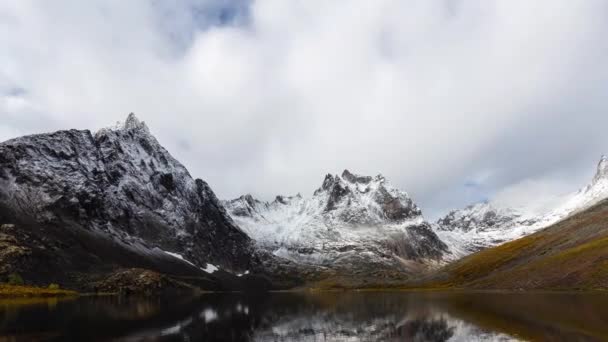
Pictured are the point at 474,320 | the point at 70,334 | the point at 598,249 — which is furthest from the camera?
the point at 598,249

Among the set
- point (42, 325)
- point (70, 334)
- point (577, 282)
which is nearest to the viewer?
point (70, 334)

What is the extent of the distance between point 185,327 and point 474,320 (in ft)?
167

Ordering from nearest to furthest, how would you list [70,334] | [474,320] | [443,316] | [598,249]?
[70,334] → [474,320] → [443,316] → [598,249]

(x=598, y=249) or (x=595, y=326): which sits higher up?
(x=598, y=249)

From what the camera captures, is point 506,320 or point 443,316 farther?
point 443,316

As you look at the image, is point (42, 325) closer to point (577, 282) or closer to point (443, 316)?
point (443, 316)

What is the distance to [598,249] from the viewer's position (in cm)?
19075

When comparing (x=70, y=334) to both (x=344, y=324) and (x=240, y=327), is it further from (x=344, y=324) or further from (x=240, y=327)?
(x=344, y=324)

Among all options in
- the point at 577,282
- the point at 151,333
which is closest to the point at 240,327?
the point at 151,333

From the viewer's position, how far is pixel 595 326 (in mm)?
69562

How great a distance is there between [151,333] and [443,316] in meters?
57.7

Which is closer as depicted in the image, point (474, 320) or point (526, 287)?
point (474, 320)

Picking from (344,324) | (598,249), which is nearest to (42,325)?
(344,324)

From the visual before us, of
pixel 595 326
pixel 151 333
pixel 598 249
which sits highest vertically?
pixel 598 249
